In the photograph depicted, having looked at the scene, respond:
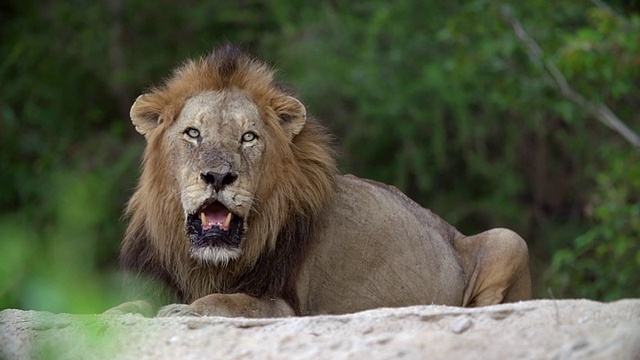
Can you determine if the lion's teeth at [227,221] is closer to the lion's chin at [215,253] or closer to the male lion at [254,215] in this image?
the male lion at [254,215]

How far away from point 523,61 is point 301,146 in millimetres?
7018

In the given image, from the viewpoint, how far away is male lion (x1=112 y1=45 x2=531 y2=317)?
231 inches

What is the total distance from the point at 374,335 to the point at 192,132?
209cm

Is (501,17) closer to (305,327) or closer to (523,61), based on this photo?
(523,61)

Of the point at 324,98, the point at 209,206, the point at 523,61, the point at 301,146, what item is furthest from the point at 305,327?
the point at 324,98

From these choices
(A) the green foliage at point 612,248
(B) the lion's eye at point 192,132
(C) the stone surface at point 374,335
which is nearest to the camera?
(C) the stone surface at point 374,335

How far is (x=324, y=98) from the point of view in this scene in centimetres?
1439

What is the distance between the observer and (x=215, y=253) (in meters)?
5.86

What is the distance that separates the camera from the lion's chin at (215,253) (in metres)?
5.85

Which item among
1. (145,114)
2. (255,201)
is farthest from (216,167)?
(145,114)

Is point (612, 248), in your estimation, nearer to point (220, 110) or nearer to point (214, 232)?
point (220, 110)

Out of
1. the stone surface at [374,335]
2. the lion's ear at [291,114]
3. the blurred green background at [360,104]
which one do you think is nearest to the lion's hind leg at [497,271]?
the lion's ear at [291,114]

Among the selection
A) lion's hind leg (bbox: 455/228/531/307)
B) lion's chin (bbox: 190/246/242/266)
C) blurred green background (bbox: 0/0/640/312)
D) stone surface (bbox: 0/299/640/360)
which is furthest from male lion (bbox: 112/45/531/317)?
blurred green background (bbox: 0/0/640/312)

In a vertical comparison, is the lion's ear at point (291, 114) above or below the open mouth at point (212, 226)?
above
